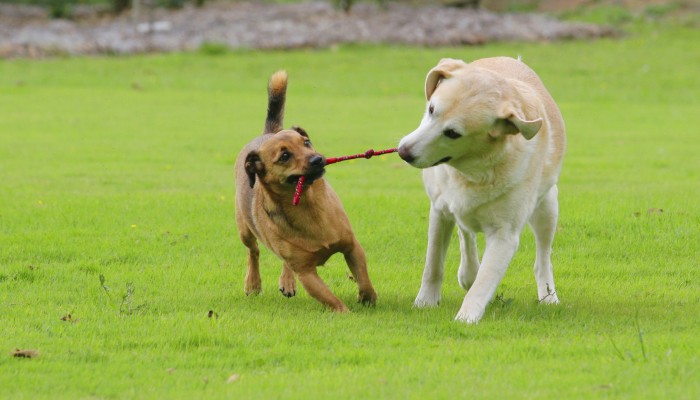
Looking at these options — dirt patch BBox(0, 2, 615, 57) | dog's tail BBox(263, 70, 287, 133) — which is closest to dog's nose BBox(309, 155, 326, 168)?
dog's tail BBox(263, 70, 287, 133)

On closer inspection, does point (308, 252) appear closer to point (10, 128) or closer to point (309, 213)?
point (309, 213)

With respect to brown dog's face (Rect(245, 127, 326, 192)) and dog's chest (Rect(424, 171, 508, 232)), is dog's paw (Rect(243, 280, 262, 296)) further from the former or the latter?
dog's chest (Rect(424, 171, 508, 232))

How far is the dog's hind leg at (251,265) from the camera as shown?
9039 mm

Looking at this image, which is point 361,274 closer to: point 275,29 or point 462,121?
point 462,121

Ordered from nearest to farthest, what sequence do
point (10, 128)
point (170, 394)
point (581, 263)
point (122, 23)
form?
point (170, 394) < point (581, 263) < point (10, 128) < point (122, 23)

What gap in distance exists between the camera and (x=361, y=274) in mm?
8258

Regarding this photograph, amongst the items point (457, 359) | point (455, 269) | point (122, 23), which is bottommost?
point (122, 23)

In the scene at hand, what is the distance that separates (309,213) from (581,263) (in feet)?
9.96

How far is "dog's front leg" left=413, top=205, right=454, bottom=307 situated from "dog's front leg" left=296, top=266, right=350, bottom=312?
2.16 ft

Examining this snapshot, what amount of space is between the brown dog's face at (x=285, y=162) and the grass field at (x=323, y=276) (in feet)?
3.13

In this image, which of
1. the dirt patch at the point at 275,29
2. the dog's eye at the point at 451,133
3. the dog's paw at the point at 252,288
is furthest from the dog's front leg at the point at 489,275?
the dirt patch at the point at 275,29

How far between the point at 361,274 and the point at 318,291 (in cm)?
41

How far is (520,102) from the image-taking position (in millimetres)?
7242

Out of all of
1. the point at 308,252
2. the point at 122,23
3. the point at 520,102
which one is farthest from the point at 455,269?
the point at 122,23
